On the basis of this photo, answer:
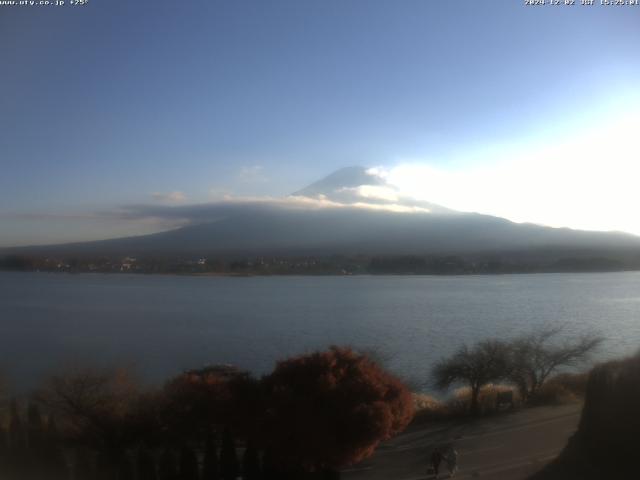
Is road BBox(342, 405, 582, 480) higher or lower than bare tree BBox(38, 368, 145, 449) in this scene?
lower

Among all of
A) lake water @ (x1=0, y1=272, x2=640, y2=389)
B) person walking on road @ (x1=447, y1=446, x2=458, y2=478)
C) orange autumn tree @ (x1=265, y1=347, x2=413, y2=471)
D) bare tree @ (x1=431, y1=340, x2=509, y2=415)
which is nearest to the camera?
orange autumn tree @ (x1=265, y1=347, x2=413, y2=471)

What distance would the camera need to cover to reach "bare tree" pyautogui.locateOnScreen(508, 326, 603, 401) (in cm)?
950

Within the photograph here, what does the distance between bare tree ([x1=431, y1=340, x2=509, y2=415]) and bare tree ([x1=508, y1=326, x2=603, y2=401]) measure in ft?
0.64

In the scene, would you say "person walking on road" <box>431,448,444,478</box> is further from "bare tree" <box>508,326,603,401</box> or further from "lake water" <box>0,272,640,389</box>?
"lake water" <box>0,272,640,389</box>

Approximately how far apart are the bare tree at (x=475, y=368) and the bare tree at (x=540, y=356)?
19 centimetres

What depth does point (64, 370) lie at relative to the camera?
827 cm

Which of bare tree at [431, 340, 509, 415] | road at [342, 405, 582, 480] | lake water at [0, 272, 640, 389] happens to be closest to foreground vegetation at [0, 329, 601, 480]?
road at [342, 405, 582, 480]

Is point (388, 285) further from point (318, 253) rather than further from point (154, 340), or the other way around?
point (154, 340)

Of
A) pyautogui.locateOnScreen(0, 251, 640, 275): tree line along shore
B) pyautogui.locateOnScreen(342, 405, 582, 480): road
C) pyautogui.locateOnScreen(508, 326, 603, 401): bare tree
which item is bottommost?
pyautogui.locateOnScreen(342, 405, 582, 480): road

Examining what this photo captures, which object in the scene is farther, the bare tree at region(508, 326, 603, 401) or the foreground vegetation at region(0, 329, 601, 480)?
the bare tree at region(508, 326, 603, 401)

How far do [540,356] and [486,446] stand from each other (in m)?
4.23

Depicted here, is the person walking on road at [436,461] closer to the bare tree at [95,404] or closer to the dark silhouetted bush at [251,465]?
the dark silhouetted bush at [251,465]

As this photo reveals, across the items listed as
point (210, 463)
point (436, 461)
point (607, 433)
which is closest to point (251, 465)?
point (210, 463)

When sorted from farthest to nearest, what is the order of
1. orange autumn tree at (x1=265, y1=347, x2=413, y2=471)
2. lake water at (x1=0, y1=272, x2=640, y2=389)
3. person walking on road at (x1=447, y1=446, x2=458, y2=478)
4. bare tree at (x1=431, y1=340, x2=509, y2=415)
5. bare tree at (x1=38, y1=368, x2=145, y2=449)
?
lake water at (x1=0, y1=272, x2=640, y2=389) < bare tree at (x1=431, y1=340, x2=509, y2=415) < bare tree at (x1=38, y1=368, x2=145, y2=449) < person walking on road at (x1=447, y1=446, x2=458, y2=478) < orange autumn tree at (x1=265, y1=347, x2=413, y2=471)
